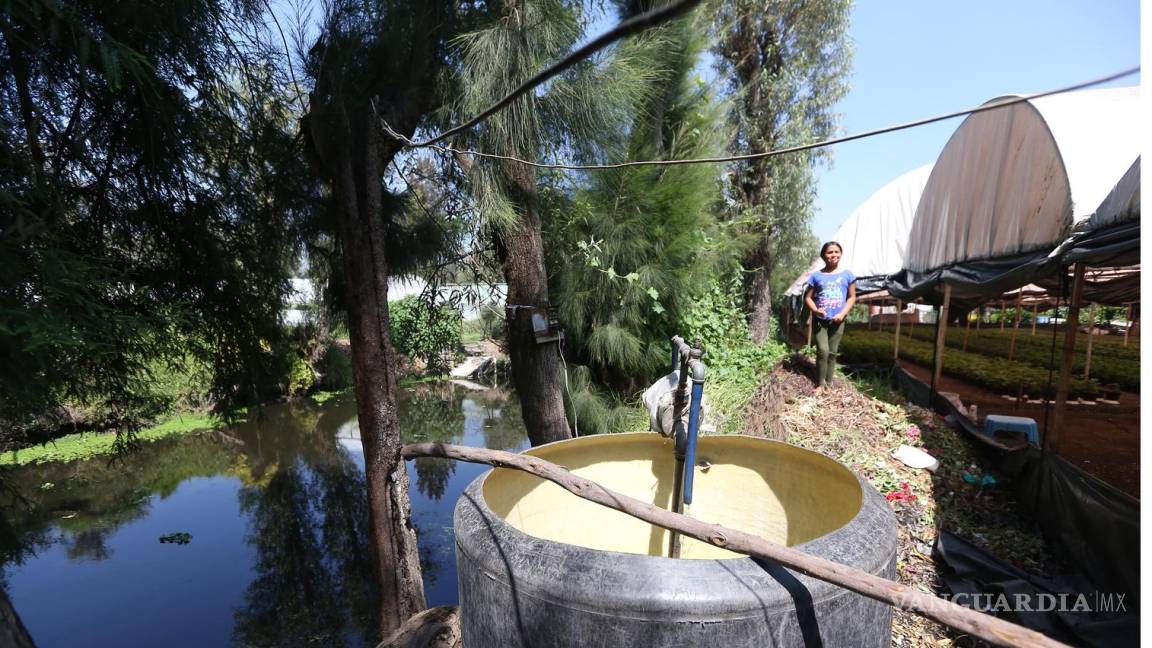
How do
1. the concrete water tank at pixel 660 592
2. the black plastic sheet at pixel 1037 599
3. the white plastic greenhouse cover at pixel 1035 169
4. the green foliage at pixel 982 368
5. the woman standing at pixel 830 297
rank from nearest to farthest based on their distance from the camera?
the concrete water tank at pixel 660 592, the black plastic sheet at pixel 1037 599, the white plastic greenhouse cover at pixel 1035 169, the woman standing at pixel 830 297, the green foliage at pixel 982 368

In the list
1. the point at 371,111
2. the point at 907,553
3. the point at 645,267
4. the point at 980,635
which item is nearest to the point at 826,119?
the point at 645,267

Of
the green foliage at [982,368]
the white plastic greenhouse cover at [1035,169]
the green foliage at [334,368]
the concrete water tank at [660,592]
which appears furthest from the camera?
the green foliage at [334,368]

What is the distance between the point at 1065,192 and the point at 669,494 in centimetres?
325

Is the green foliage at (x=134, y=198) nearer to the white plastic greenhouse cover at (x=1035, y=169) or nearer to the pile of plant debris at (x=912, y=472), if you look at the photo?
the pile of plant debris at (x=912, y=472)

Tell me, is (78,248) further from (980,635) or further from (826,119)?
(826,119)

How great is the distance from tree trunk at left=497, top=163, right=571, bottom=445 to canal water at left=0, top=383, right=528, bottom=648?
2.13m

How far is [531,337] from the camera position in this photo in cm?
396

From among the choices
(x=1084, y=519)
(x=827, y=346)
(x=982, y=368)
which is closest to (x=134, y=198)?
(x=827, y=346)

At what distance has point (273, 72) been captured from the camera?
291 centimetres

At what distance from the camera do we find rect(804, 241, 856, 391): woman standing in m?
4.57

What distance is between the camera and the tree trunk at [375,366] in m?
2.37

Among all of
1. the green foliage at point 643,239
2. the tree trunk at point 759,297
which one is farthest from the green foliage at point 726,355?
the tree trunk at point 759,297

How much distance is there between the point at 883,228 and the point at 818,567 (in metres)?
10.3

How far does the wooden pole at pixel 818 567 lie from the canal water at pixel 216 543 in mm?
2629
